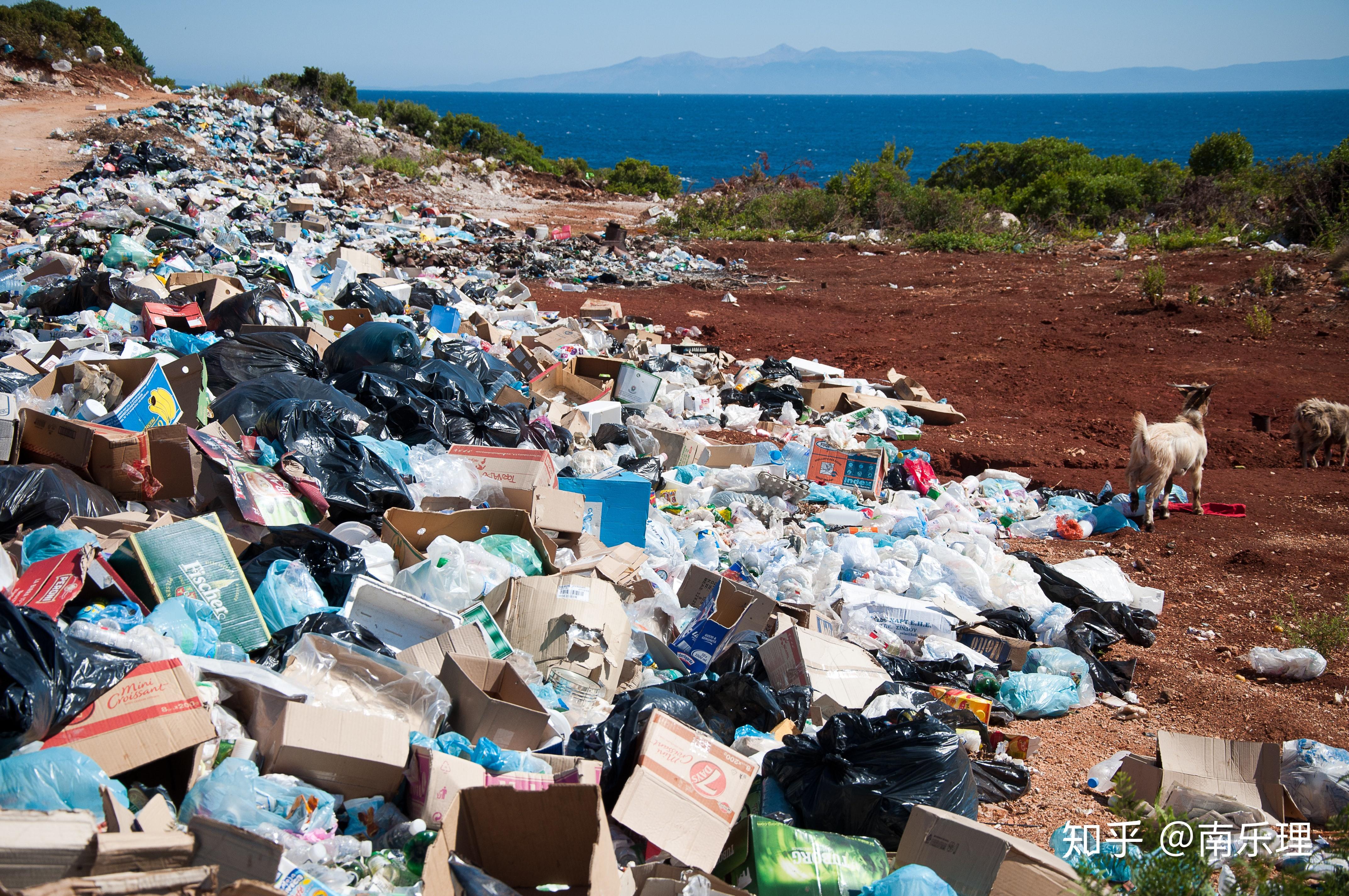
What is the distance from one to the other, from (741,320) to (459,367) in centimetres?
555

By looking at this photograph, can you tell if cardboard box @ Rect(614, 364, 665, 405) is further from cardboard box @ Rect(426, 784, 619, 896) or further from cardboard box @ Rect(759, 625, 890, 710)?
cardboard box @ Rect(426, 784, 619, 896)

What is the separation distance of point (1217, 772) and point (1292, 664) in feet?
4.64

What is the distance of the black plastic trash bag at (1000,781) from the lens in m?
2.88

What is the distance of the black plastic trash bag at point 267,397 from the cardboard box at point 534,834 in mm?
2727

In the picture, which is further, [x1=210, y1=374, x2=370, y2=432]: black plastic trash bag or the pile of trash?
[x1=210, y1=374, x2=370, y2=432]: black plastic trash bag

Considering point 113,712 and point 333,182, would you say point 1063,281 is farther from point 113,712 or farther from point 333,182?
point 113,712

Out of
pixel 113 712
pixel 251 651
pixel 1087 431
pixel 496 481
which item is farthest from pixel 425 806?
pixel 1087 431

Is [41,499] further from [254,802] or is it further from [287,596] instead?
[254,802]

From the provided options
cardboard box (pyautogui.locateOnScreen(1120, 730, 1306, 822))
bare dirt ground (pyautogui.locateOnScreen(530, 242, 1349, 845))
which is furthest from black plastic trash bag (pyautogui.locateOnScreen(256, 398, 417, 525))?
cardboard box (pyautogui.locateOnScreen(1120, 730, 1306, 822))

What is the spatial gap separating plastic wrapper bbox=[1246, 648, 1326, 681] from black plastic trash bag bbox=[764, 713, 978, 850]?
7.47 ft

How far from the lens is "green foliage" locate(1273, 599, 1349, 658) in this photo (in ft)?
13.1

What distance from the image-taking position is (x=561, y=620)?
3.12 metres

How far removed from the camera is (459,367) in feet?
18.0

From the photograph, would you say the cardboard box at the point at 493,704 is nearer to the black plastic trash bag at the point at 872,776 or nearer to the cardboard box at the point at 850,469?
the black plastic trash bag at the point at 872,776
